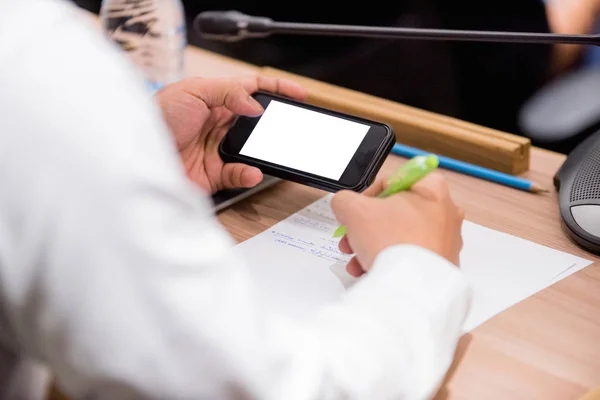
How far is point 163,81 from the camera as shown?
1.15m

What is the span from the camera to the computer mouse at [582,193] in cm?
74

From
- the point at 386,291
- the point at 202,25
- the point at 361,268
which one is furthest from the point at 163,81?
the point at 386,291

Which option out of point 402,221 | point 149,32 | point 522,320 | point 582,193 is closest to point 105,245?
point 402,221

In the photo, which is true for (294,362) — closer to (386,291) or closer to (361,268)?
(386,291)

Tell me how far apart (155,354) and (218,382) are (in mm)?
37

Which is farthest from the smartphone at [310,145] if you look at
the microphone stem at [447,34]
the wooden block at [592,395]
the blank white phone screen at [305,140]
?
the wooden block at [592,395]

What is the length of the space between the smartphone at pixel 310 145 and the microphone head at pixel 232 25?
134 mm

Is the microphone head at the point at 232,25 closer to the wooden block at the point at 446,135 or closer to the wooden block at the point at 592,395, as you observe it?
the wooden block at the point at 446,135

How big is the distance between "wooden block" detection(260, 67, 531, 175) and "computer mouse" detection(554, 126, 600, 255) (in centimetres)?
5

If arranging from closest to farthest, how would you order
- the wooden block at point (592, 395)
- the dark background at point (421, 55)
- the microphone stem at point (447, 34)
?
the wooden block at point (592, 395) → the microphone stem at point (447, 34) → the dark background at point (421, 55)

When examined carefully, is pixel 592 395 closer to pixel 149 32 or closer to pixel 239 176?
pixel 239 176

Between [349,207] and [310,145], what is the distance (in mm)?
154

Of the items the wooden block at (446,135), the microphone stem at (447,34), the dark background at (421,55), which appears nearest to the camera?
the microphone stem at (447,34)

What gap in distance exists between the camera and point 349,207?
66 centimetres
